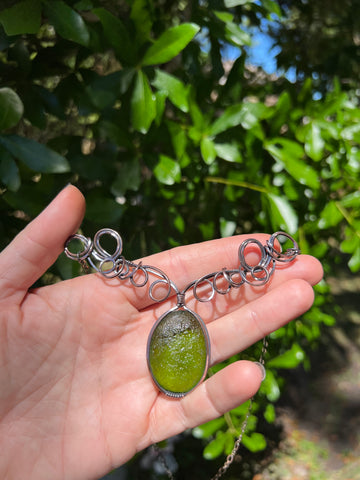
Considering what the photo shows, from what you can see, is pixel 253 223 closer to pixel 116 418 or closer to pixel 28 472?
pixel 116 418

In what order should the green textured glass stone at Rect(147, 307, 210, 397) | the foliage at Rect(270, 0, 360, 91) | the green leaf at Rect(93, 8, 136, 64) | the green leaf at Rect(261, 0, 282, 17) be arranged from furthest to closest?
the foliage at Rect(270, 0, 360, 91), the green leaf at Rect(261, 0, 282, 17), the green textured glass stone at Rect(147, 307, 210, 397), the green leaf at Rect(93, 8, 136, 64)

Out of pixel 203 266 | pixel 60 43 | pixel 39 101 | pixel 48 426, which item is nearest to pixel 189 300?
pixel 203 266

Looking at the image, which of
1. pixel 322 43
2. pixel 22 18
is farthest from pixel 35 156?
pixel 322 43

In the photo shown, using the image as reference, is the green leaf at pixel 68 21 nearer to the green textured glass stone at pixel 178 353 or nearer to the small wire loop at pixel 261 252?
the small wire loop at pixel 261 252

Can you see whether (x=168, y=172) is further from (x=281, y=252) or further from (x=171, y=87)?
(x=281, y=252)

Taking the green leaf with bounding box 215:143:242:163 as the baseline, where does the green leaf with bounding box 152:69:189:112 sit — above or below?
above

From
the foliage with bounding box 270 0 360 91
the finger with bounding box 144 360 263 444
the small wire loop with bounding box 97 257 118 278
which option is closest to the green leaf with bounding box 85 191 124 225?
the small wire loop with bounding box 97 257 118 278

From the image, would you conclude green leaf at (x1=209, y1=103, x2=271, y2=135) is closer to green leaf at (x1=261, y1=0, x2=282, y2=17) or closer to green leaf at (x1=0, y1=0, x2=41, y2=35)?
green leaf at (x1=261, y1=0, x2=282, y2=17)
